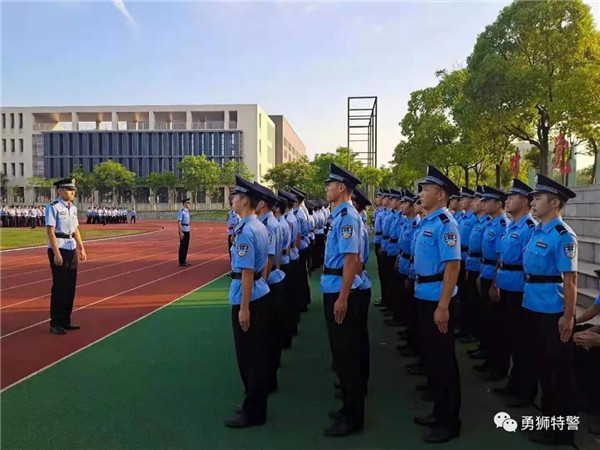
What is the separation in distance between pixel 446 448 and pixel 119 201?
6113cm

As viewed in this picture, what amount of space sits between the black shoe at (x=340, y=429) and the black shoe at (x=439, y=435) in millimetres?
477

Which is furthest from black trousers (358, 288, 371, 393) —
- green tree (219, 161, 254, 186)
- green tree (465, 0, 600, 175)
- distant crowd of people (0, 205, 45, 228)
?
green tree (219, 161, 254, 186)

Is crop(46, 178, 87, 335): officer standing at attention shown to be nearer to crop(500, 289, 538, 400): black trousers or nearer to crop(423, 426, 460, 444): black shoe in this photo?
crop(423, 426, 460, 444): black shoe

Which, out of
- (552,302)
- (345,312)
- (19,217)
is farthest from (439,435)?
(19,217)

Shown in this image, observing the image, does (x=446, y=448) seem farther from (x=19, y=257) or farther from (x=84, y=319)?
(x=19, y=257)

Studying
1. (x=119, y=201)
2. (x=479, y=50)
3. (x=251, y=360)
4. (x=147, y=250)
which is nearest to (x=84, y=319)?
(x=251, y=360)

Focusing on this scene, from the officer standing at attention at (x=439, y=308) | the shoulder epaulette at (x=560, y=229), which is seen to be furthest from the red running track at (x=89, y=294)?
the shoulder epaulette at (x=560, y=229)

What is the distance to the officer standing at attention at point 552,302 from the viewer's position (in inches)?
129

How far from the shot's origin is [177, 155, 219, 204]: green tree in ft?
175

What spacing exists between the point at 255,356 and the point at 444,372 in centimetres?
131

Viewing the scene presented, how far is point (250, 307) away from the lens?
11.8 ft

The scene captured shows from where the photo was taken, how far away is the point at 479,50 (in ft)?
51.3

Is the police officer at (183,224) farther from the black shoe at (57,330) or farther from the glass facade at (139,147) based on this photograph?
the glass facade at (139,147)

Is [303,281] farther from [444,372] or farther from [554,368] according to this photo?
[554,368]
